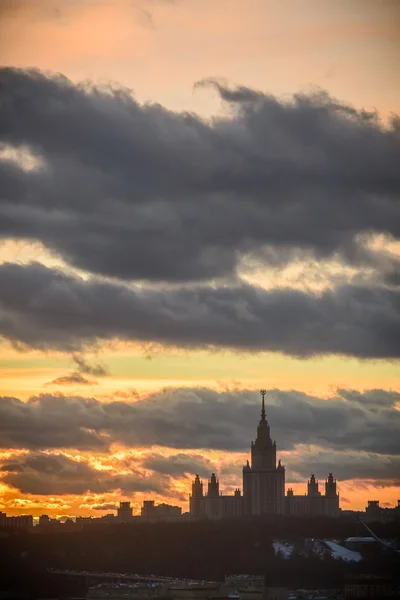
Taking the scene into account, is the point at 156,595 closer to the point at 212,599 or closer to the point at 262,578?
the point at 212,599

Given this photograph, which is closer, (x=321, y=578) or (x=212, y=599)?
(x=212, y=599)

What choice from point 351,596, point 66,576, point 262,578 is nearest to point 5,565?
point 66,576

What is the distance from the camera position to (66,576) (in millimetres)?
198250

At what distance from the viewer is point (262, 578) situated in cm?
18900

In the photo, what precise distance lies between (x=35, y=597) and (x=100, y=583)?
31466 millimetres

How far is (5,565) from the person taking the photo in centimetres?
18788

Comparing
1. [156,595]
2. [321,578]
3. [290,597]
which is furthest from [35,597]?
[321,578]

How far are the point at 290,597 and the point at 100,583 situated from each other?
32480mm

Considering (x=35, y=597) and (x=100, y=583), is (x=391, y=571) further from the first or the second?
(x=35, y=597)

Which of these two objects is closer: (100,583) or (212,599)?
(212,599)

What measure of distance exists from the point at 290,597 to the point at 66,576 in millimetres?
35403

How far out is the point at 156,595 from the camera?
174125 mm

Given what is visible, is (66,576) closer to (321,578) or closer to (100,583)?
(100,583)

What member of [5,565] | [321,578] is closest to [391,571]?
[321,578]
